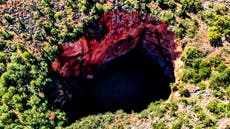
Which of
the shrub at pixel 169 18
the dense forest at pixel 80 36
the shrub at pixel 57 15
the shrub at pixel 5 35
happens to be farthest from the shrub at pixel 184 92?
the shrub at pixel 5 35

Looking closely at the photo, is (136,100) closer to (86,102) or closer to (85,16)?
(86,102)

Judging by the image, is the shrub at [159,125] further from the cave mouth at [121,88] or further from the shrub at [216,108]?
the cave mouth at [121,88]

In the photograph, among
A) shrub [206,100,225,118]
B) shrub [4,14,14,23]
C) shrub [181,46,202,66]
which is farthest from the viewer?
shrub [4,14,14,23]

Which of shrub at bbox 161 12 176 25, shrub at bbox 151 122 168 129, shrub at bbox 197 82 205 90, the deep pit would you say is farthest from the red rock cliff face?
shrub at bbox 151 122 168 129

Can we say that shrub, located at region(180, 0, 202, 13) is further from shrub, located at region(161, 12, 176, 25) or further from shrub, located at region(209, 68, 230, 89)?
shrub, located at region(209, 68, 230, 89)

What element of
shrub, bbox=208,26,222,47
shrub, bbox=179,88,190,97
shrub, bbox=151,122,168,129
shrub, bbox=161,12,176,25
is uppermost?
shrub, bbox=161,12,176,25

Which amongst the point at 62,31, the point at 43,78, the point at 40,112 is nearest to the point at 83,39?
the point at 62,31
